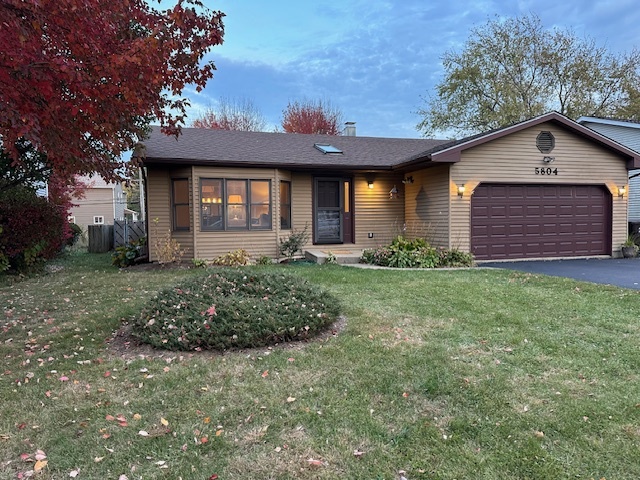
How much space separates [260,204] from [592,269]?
8213mm

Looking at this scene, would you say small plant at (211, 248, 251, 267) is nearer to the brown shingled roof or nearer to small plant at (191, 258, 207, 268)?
small plant at (191, 258, 207, 268)

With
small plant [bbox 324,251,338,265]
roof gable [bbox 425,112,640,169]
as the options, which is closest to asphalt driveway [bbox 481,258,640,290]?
roof gable [bbox 425,112,640,169]

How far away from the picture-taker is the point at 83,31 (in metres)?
4.18

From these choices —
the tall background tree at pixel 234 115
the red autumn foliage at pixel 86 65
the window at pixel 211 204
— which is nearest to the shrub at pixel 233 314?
the red autumn foliage at pixel 86 65

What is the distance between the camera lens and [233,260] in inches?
415

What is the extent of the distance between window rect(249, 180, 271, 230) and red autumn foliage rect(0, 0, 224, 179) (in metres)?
5.83

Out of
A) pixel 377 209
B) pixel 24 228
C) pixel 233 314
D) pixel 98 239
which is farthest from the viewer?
pixel 98 239

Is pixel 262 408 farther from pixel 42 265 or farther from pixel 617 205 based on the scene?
pixel 617 205

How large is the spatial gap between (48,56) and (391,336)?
451cm

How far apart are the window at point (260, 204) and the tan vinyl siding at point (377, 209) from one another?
2.72m

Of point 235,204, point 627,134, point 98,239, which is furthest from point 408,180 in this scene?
point 98,239

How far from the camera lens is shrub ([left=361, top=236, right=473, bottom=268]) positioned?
396 inches

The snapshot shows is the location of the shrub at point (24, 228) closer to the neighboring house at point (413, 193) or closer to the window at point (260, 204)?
the neighboring house at point (413, 193)

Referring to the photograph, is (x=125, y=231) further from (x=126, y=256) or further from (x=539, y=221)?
(x=539, y=221)
